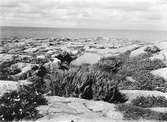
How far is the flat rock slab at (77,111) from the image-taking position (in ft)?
22.3

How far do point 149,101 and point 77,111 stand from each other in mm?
2571

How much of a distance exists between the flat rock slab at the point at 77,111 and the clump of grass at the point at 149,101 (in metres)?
1.17

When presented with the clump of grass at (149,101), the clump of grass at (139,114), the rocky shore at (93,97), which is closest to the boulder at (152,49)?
the rocky shore at (93,97)

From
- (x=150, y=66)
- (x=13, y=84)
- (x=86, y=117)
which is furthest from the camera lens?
(x=150, y=66)

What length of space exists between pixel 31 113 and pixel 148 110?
2.85 m

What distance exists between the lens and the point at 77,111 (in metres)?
7.31

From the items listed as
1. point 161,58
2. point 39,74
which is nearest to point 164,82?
point 161,58

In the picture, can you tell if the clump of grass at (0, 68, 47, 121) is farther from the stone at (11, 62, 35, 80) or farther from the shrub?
the shrub

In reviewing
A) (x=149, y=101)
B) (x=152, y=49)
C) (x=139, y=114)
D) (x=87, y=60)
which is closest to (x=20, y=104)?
(x=139, y=114)

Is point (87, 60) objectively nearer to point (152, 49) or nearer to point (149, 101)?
point (152, 49)

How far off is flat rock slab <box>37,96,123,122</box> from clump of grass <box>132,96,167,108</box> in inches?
45.9

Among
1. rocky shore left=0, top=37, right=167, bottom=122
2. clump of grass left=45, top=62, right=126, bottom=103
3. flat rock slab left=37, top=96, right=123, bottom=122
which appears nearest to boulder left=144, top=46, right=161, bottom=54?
rocky shore left=0, top=37, right=167, bottom=122

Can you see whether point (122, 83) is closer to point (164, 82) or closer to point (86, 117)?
point (164, 82)

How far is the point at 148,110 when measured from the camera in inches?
296
